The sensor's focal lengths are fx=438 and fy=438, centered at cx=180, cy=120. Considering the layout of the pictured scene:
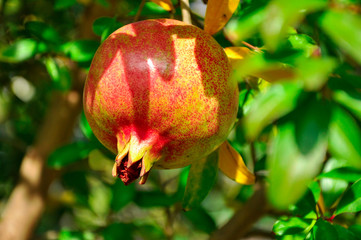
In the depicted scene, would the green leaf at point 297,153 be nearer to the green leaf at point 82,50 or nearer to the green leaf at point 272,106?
A: the green leaf at point 272,106

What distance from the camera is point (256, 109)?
1.49 feet

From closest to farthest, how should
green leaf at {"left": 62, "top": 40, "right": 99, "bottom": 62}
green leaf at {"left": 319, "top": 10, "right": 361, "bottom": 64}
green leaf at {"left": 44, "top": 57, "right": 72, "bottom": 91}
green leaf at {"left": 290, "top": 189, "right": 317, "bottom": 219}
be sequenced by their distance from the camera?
green leaf at {"left": 319, "top": 10, "right": 361, "bottom": 64} → green leaf at {"left": 290, "top": 189, "right": 317, "bottom": 219} → green leaf at {"left": 62, "top": 40, "right": 99, "bottom": 62} → green leaf at {"left": 44, "top": 57, "right": 72, "bottom": 91}

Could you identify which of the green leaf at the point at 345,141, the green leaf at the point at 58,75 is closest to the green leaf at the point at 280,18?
the green leaf at the point at 345,141

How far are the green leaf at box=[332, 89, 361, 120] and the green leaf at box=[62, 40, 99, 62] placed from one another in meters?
0.75

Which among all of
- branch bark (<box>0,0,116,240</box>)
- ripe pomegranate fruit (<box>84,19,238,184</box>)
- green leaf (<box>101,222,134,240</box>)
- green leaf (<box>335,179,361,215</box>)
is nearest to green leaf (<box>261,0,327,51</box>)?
ripe pomegranate fruit (<box>84,19,238,184</box>)

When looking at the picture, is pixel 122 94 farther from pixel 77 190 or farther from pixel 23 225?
pixel 77 190

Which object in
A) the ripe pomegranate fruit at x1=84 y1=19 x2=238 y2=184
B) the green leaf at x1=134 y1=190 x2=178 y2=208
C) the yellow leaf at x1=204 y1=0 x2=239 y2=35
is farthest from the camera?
the green leaf at x1=134 y1=190 x2=178 y2=208

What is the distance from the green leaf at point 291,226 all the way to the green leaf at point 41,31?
829 millimetres

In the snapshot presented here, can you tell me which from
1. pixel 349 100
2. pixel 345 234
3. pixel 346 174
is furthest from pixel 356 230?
pixel 349 100

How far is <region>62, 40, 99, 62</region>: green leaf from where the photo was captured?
113 cm

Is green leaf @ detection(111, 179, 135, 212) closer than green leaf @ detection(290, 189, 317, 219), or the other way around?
green leaf @ detection(290, 189, 317, 219)

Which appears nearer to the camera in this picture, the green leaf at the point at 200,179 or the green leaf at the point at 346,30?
the green leaf at the point at 346,30

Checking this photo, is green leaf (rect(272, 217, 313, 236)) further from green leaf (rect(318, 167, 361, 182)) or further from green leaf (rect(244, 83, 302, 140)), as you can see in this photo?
green leaf (rect(244, 83, 302, 140))

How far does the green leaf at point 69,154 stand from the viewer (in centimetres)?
133
